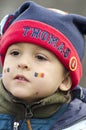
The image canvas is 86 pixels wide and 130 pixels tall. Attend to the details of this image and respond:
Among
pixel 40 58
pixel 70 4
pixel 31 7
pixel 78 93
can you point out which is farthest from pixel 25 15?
pixel 70 4

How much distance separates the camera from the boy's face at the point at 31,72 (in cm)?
315

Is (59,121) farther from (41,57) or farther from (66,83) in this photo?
Result: (41,57)

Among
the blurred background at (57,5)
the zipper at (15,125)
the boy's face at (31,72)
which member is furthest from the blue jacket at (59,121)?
the blurred background at (57,5)

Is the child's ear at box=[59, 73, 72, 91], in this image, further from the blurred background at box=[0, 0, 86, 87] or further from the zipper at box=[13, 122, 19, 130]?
the blurred background at box=[0, 0, 86, 87]

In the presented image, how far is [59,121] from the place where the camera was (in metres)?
3.26

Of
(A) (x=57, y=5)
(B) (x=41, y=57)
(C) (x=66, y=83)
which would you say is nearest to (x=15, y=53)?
(B) (x=41, y=57)

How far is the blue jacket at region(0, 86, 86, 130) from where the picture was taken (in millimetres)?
3219

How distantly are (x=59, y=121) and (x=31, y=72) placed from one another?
303 mm

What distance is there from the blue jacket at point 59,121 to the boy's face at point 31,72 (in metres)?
0.12

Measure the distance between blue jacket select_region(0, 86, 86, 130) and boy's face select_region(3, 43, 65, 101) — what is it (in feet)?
0.41

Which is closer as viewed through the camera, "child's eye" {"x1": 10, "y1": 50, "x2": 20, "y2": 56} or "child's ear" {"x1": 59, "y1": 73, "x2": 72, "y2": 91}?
"child's eye" {"x1": 10, "y1": 50, "x2": 20, "y2": 56}

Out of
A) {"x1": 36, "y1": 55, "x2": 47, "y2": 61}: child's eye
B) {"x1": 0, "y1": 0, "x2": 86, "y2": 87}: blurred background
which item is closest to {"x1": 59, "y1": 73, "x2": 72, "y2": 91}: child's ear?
{"x1": 36, "y1": 55, "x2": 47, "y2": 61}: child's eye

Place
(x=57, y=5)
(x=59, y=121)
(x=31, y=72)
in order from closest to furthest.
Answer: (x=31, y=72)
(x=59, y=121)
(x=57, y=5)

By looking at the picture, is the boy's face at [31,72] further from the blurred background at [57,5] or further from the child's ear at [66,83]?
the blurred background at [57,5]
